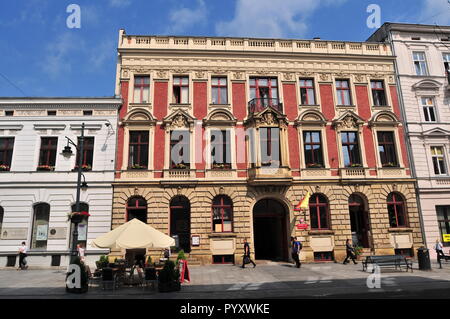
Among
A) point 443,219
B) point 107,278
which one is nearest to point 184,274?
point 107,278

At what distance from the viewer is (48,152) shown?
21.7 meters

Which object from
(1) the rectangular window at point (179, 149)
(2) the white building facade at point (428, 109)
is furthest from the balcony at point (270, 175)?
(2) the white building facade at point (428, 109)

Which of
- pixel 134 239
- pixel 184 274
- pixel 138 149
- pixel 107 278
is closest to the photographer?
pixel 134 239

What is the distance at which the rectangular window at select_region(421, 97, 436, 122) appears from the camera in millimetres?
24438

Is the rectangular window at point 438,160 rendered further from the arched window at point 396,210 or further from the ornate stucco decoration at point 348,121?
the ornate stucco decoration at point 348,121

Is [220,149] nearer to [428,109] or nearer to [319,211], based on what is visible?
[319,211]

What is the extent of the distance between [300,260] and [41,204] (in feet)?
60.3

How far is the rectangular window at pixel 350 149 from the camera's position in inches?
906

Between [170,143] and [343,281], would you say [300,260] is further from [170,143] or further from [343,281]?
[170,143]

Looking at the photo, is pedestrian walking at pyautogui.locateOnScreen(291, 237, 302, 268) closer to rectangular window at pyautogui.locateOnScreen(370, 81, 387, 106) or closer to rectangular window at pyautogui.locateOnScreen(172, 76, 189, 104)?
rectangular window at pyautogui.locateOnScreen(172, 76, 189, 104)

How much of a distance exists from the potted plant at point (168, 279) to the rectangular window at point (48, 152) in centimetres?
1355

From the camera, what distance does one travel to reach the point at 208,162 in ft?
71.6

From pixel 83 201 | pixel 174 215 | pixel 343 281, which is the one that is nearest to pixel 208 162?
pixel 174 215

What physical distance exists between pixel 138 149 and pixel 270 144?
9673 mm
